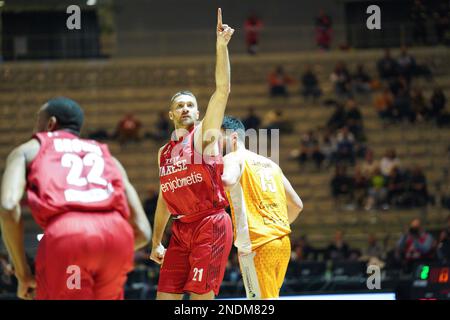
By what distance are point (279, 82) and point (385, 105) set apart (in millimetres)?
2720

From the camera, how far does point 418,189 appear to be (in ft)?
62.7

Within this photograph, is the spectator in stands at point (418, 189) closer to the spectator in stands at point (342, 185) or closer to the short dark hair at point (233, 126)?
the spectator in stands at point (342, 185)

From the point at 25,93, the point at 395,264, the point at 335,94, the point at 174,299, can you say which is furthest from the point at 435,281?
the point at 25,93

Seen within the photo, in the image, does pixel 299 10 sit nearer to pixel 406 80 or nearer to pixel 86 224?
pixel 406 80

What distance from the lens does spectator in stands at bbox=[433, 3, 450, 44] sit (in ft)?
74.5

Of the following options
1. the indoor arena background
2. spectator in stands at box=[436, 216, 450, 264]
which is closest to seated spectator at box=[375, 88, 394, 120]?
the indoor arena background

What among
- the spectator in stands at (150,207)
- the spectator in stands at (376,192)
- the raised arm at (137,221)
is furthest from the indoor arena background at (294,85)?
the raised arm at (137,221)

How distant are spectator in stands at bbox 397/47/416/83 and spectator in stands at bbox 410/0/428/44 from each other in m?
0.86

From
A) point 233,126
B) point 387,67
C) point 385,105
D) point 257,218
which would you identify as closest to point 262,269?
point 257,218

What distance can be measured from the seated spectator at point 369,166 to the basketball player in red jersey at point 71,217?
1426 cm

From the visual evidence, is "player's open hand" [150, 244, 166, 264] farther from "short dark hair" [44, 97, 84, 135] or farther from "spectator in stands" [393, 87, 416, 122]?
"spectator in stands" [393, 87, 416, 122]

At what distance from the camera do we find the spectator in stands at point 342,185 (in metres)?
19.8

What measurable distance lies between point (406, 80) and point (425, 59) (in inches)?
42.0
